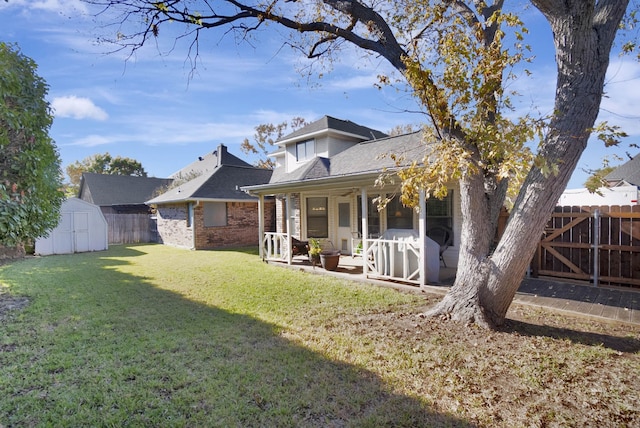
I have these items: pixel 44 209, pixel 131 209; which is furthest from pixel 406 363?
pixel 131 209

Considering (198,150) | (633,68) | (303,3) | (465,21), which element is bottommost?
(633,68)

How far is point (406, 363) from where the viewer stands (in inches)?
151

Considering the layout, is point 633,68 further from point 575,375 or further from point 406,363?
point 406,363

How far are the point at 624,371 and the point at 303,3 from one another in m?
7.46

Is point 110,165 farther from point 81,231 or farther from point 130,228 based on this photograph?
point 81,231

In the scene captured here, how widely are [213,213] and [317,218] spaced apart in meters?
6.94

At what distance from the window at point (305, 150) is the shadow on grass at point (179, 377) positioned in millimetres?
10104

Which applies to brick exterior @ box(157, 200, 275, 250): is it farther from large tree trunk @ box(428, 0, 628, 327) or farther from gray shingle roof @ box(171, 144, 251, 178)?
large tree trunk @ box(428, 0, 628, 327)

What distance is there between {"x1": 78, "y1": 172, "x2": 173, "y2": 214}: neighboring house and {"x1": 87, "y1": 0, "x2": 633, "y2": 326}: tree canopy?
22712 mm

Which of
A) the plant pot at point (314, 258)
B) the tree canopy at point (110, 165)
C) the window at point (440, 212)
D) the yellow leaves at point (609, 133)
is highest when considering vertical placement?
the tree canopy at point (110, 165)

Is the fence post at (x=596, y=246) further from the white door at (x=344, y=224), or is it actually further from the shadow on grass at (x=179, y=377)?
the white door at (x=344, y=224)

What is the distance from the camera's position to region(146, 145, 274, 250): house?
1709 cm

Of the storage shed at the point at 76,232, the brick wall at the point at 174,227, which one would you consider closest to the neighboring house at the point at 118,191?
the brick wall at the point at 174,227

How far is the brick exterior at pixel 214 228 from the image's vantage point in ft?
56.1
